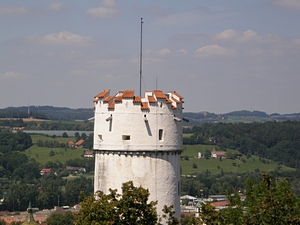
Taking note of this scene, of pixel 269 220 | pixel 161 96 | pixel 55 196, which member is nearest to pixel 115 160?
pixel 161 96

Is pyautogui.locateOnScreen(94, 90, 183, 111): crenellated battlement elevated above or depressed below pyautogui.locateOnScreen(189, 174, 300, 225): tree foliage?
above

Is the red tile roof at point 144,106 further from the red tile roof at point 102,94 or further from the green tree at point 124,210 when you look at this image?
the green tree at point 124,210

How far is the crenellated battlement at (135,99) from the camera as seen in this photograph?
73.5 feet

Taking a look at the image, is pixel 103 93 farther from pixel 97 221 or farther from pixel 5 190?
pixel 5 190

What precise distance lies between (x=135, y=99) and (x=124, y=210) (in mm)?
3331

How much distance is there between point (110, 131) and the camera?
2244cm

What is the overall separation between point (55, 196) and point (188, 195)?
113 feet

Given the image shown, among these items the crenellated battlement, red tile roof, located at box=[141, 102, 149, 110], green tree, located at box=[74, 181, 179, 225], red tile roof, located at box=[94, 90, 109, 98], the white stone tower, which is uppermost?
red tile roof, located at box=[94, 90, 109, 98]

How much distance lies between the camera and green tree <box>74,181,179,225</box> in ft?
68.8

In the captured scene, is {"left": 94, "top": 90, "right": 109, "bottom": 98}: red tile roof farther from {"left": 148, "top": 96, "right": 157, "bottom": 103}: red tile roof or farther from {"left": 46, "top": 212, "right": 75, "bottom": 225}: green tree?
{"left": 46, "top": 212, "right": 75, "bottom": 225}: green tree

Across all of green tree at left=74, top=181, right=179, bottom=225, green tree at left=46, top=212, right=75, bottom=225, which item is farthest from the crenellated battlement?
green tree at left=46, top=212, right=75, bottom=225

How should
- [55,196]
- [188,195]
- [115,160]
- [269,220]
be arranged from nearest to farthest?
[269,220] → [115,160] → [55,196] → [188,195]

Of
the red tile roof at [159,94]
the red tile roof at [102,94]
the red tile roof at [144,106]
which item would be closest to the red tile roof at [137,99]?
the red tile roof at [144,106]

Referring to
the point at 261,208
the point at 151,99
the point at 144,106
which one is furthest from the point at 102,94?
the point at 261,208
